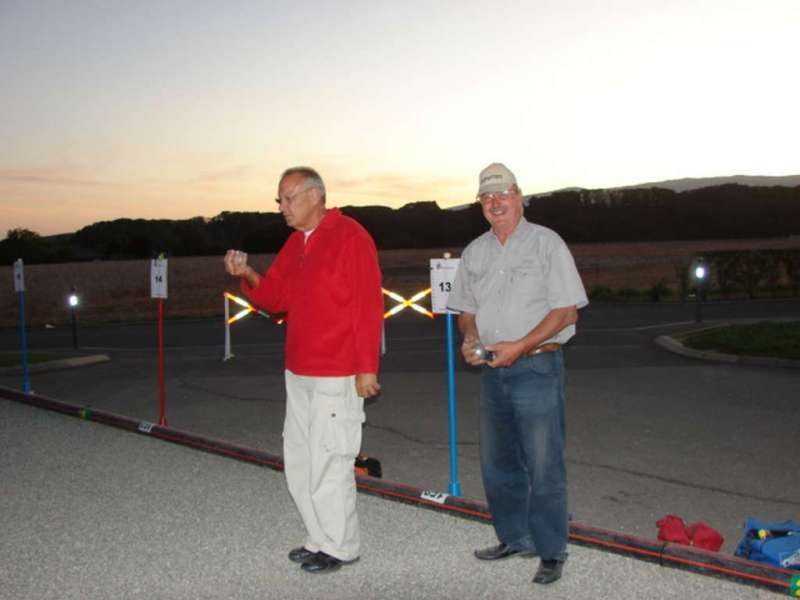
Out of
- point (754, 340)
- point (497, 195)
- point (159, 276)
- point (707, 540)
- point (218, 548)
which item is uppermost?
point (497, 195)

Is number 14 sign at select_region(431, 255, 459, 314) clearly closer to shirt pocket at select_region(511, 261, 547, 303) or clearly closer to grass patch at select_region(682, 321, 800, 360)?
shirt pocket at select_region(511, 261, 547, 303)

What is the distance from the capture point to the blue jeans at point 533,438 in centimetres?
483

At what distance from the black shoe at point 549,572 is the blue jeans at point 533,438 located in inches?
1.4

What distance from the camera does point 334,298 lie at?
197 inches

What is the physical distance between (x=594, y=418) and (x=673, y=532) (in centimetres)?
447

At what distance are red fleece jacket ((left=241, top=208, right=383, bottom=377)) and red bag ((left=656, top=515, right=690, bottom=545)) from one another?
1.99 meters

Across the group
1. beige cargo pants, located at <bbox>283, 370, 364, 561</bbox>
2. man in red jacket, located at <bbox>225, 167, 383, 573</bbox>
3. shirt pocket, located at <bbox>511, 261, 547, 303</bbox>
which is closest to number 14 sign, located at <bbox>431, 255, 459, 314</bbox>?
man in red jacket, located at <bbox>225, 167, 383, 573</bbox>

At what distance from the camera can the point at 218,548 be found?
5.73m

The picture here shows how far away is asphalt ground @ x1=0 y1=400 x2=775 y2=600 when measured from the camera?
495cm

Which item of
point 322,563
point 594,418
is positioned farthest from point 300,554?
point 594,418

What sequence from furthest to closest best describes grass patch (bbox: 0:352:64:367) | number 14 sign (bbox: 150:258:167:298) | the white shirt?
grass patch (bbox: 0:352:64:367), number 14 sign (bbox: 150:258:167:298), the white shirt

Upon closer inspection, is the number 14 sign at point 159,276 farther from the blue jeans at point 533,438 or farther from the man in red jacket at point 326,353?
the blue jeans at point 533,438

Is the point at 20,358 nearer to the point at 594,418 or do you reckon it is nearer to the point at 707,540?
the point at 594,418

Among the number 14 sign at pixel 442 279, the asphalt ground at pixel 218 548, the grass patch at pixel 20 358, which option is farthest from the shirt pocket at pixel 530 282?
the grass patch at pixel 20 358
